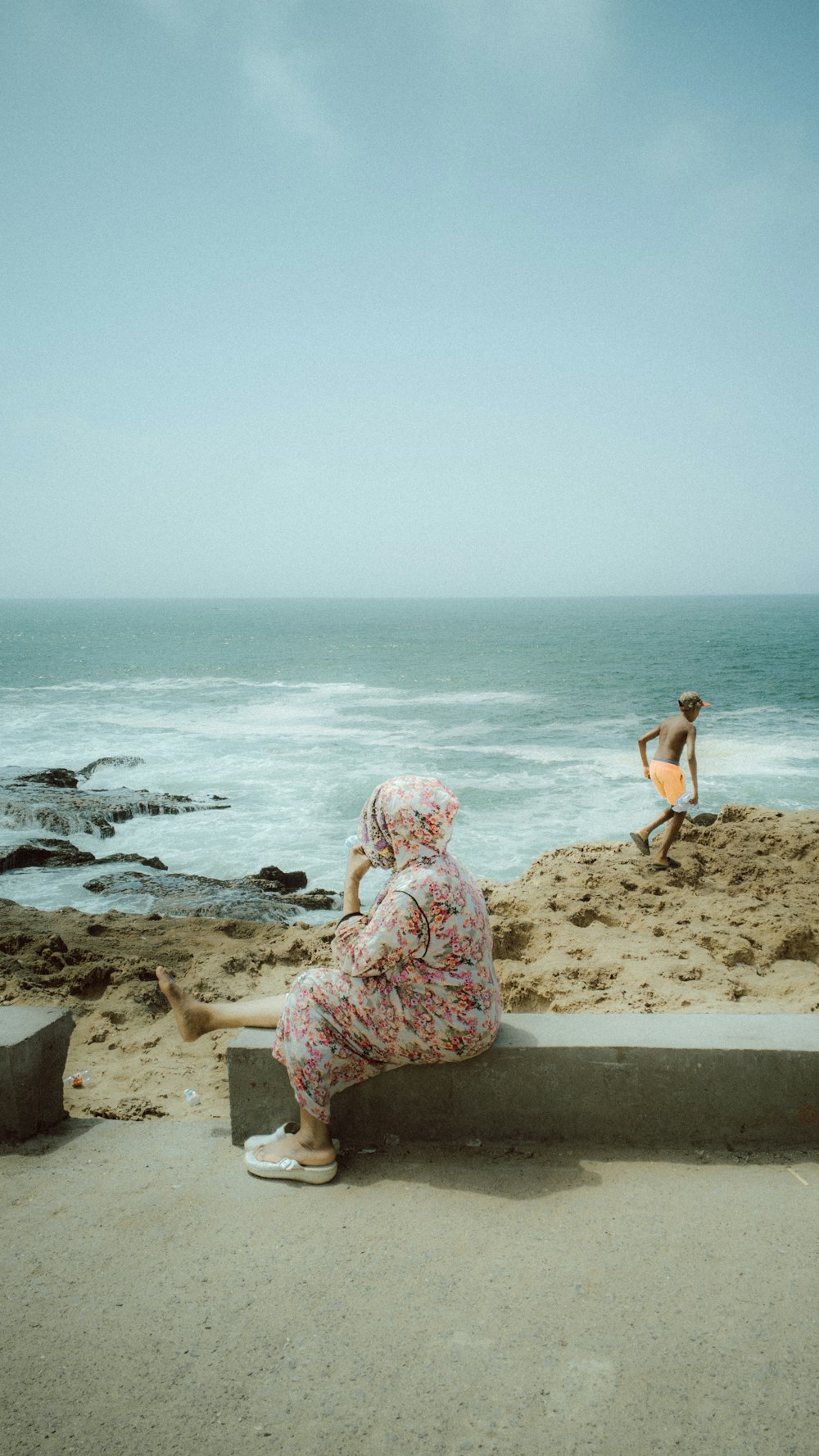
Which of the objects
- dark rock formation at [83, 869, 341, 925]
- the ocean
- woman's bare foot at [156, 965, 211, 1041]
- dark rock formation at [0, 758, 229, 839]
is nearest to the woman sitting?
woman's bare foot at [156, 965, 211, 1041]

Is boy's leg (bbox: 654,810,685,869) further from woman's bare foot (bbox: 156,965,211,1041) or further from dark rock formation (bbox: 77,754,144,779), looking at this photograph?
dark rock formation (bbox: 77,754,144,779)

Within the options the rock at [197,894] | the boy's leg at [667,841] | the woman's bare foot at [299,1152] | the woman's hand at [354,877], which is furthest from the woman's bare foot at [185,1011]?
the rock at [197,894]

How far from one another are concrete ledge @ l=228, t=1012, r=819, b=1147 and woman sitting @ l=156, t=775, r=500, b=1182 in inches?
5.1

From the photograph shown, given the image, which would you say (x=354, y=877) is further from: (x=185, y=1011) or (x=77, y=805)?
(x=77, y=805)

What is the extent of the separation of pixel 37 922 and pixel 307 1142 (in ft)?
21.2

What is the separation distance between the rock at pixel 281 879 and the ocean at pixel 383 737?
0.52 meters

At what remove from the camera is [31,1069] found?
315 centimetres

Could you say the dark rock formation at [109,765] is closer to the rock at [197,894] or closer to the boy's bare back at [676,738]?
the rock at [197,894]

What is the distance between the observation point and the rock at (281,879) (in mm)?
11711

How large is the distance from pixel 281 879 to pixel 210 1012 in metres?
8.54

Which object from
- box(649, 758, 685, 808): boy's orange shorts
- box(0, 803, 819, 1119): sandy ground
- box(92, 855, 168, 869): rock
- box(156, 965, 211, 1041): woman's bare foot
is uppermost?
box(156, 965, 211, 1041): woman's bare foot

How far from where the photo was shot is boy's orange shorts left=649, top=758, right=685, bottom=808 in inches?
340

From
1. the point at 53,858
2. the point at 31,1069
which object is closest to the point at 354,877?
the point at 31,1069

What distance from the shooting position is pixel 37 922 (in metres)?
8.54
